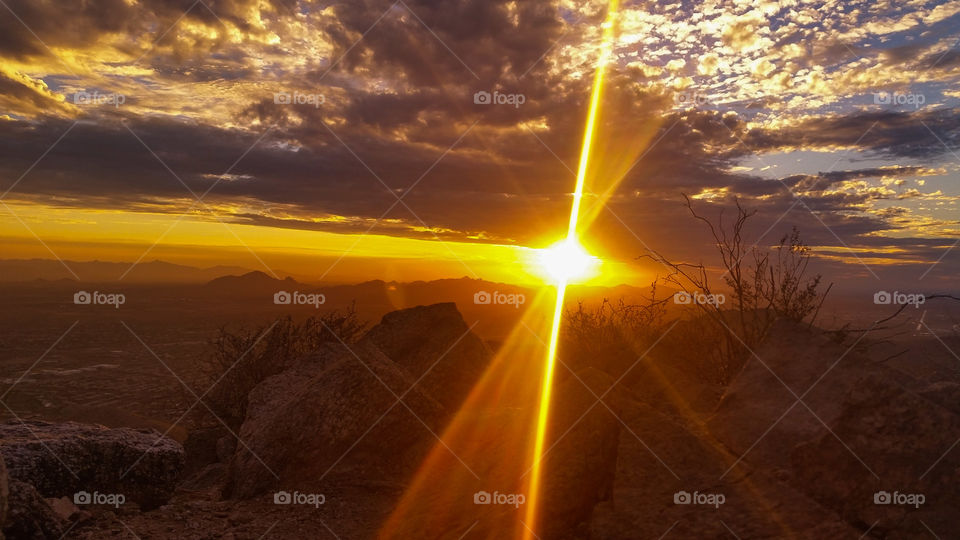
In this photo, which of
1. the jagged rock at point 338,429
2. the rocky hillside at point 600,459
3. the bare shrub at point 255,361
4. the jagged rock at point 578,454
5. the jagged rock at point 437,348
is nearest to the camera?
the rocky hillside at point 600,459

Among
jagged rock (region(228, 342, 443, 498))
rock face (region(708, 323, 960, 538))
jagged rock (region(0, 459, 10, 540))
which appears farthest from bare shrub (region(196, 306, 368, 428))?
rock face (region(708, 323, 960, 538))

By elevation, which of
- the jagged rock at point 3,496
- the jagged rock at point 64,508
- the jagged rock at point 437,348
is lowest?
the jagged rock at point 64,508

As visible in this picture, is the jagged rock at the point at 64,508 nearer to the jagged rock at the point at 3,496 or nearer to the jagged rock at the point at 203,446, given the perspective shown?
the jagged rock at the point at 3,496

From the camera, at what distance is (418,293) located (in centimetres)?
8431

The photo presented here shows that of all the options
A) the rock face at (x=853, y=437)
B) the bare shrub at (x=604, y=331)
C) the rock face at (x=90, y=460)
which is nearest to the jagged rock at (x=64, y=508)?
the rock face at (x=90, y=460)

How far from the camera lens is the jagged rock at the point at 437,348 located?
8.64m

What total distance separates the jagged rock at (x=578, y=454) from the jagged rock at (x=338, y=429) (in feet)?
7.23

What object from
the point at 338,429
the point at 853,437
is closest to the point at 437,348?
the point at 338,429

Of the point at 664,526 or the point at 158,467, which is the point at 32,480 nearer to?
the point at 158,467

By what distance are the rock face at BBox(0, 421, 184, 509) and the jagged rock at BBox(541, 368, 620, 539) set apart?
4.20 metres

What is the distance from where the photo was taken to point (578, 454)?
15.8 ft

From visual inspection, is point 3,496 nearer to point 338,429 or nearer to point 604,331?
point 338,429

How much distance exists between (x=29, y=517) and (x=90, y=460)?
123 centimetres

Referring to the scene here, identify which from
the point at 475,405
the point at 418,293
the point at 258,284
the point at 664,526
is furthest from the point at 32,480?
the point at 258,284
